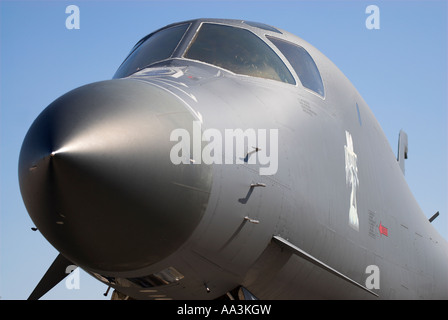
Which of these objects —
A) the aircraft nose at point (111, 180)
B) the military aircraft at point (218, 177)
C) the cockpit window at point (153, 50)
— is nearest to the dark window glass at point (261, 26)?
the military aircraft at point (218, 177)

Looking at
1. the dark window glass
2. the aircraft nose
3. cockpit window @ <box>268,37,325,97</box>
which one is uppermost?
the dark window glass

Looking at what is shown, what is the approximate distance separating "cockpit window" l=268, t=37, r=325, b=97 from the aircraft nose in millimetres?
2489

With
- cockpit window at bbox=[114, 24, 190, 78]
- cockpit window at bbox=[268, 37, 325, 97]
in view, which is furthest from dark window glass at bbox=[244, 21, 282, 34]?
cockpit window at bbox=[114, 24, 190, 78]

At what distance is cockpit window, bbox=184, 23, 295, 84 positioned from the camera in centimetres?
641

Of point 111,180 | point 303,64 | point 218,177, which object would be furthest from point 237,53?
point 111,180

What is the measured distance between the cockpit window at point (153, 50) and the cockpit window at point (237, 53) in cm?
29

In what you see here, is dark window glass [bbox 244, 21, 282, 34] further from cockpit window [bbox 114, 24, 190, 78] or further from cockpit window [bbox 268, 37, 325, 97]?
cockpit window [bbox 114, 24, 190, 78]

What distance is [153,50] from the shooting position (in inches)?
279

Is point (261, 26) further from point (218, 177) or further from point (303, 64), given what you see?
point (218, 177)

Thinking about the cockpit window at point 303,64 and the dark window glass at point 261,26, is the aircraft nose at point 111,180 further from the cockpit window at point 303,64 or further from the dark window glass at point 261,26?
the dark window glass at point 261,26

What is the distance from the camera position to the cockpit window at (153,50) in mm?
6852

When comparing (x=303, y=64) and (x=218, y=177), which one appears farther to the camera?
(x=303, y=64)

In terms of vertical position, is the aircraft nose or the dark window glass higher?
the dark window glass

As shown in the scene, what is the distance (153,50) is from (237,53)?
3.75 feet
